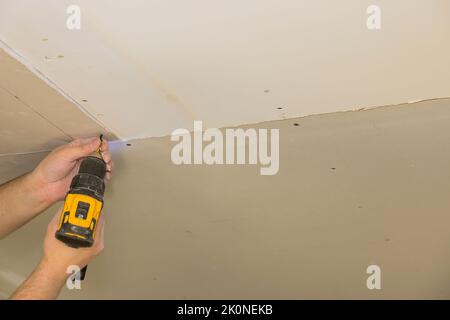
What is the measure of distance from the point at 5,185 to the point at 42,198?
15cm

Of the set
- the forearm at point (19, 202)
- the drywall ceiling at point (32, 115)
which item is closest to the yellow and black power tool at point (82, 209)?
the drywall ceiling at point (32, 115)

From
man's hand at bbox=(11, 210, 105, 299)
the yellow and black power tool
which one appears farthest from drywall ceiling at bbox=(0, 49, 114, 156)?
man's hand at bbox=(11, 210, 105, 299)

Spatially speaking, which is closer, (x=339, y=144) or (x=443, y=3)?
(x=443, y=3)

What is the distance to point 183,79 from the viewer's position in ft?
3.85

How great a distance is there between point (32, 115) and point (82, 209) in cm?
26

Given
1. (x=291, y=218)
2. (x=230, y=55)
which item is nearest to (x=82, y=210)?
(x=230, y=55)

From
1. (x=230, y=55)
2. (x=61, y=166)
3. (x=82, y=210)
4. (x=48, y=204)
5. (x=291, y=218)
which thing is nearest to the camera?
(x=230, y=55)

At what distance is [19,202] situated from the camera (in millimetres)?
1498

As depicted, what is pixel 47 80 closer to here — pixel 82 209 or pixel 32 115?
pixel 32 115

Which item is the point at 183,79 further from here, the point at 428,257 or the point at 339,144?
the point at 428,257

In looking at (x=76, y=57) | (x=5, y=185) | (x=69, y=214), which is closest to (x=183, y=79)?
(x=76, y=57)

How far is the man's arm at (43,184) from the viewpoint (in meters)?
1.35

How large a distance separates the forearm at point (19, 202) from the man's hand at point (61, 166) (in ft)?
0.06
